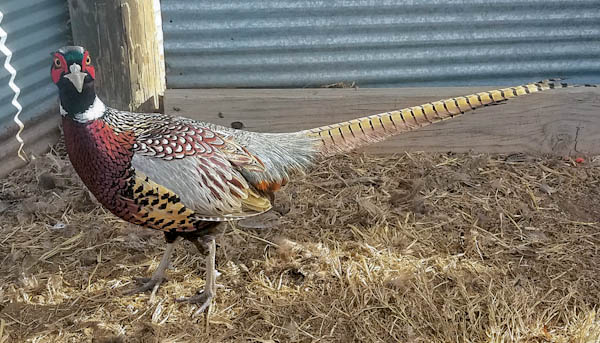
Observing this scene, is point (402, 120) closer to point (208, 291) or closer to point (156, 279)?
point (208, 291)

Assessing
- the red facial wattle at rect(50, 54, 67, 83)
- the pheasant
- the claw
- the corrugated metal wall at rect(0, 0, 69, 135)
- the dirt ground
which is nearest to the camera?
the red facial wattle at rect(50, 54, 67, 83)

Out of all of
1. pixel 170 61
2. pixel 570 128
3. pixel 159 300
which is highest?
pixel 170 61

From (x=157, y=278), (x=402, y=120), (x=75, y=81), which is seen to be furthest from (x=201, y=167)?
(x=402, y=120)

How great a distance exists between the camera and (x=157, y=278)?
276 cm

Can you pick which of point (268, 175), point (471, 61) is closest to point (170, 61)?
point (268, 175)

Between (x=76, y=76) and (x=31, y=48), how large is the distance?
1638 millimetres

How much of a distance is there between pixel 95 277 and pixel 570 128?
2.94 metres

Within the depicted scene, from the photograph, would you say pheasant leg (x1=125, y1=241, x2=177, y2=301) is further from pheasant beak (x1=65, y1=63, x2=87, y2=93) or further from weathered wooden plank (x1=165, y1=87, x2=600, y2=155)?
weathered wooden plank (x1=165, y1=87, x2=600, y2=155)

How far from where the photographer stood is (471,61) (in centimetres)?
390

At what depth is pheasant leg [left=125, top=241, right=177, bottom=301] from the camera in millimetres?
2725

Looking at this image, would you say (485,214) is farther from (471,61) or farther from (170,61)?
(170,61)

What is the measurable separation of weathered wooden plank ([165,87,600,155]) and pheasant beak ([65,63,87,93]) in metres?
1.43

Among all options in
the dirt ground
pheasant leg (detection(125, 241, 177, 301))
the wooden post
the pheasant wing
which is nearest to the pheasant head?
the pheasant wing

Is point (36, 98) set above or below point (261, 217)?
above
